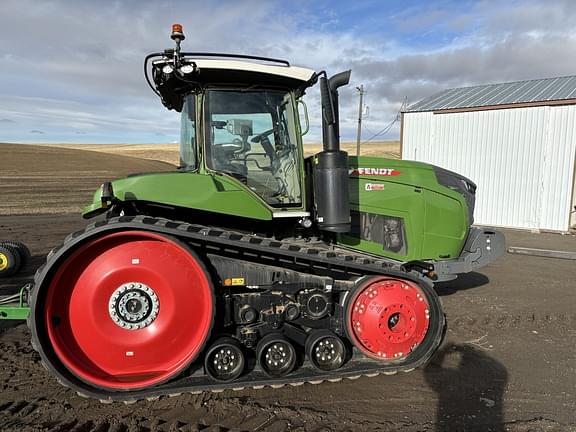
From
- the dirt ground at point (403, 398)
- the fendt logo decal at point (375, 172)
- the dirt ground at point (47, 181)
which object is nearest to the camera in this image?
the dirt ground at point (403, 398)

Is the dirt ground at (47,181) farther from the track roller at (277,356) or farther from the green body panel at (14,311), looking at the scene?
the track roller at (277,356)

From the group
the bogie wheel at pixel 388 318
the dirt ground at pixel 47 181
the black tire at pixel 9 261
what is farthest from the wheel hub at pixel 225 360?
the dirt ground at pixel 47 181

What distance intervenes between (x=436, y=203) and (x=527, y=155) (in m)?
12.0

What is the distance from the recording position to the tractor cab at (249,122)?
4.08 meters

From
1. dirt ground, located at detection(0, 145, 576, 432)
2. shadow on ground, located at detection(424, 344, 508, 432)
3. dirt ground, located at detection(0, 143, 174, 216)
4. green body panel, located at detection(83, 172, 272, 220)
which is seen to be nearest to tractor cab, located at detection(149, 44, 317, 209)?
green body panel, located at detection(83, 172, 272, 220)

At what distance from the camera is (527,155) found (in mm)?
14695

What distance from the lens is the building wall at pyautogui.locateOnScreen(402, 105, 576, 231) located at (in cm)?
1414

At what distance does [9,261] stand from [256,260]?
512 centimetres

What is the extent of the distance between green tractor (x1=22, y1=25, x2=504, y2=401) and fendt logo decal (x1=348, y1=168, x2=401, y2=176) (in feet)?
0.08

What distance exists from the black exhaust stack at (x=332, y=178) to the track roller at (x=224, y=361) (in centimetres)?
146

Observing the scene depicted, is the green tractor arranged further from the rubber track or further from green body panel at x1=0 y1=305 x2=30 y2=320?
green body panel at x1=0 y1=305 x2=30 y2=320

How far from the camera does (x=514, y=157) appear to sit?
14.9m

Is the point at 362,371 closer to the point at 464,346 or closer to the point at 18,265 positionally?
the point at 464,346

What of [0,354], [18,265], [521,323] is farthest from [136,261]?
[521,323]
